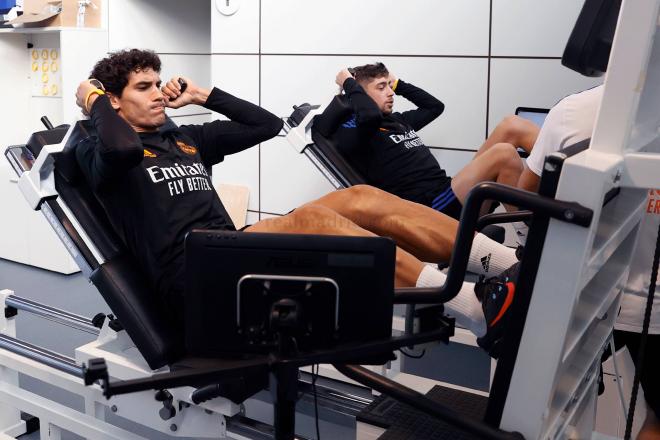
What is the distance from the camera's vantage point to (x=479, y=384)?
331 centimetres

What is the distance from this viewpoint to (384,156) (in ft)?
11.5

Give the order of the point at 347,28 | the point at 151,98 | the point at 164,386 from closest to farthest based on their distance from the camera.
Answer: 1. the point at 164,386
2. the point at 151,98
3. the point at 347,28

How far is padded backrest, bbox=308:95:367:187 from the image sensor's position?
340cm

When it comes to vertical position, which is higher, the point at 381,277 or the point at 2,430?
the point at 381,277

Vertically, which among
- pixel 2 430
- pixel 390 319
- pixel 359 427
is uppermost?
pixel 390 319

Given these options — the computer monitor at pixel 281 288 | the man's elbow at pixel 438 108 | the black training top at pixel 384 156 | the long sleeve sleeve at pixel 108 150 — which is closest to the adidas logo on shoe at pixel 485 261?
the computer monitor at pixel 281 288

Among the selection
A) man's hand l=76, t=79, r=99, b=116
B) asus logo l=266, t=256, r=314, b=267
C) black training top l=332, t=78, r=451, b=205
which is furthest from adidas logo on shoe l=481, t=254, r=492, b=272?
man's hand l=76, t=79, r=99, b=116

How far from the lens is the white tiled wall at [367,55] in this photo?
377cm

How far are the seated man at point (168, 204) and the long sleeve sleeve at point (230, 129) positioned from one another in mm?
177

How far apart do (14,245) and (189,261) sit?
→ 4272mm

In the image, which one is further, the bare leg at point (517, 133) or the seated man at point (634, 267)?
the bare leg at point (517, 133)

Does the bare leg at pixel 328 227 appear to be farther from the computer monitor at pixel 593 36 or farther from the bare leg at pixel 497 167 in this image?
the bare leg at pixel 497 167

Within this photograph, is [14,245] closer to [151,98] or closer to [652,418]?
[151,98]

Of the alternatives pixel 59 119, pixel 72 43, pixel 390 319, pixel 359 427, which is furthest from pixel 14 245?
pixel 390 319
